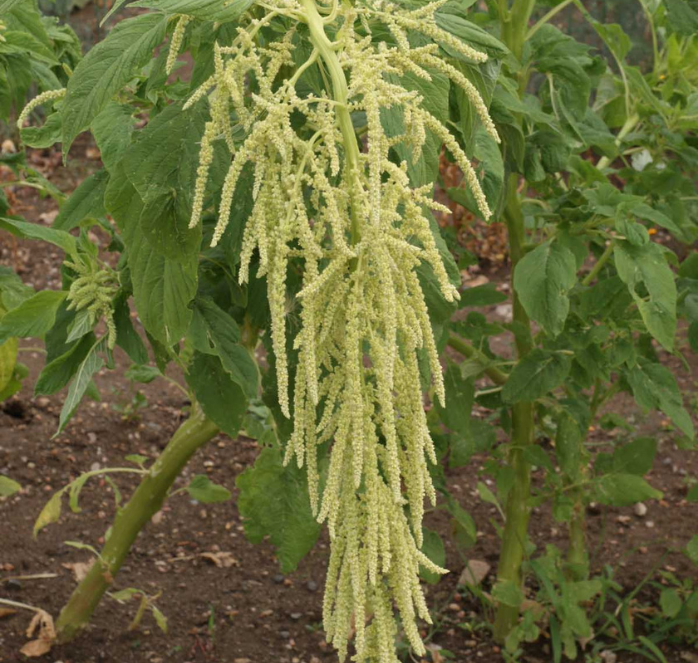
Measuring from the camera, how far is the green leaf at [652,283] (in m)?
2.16

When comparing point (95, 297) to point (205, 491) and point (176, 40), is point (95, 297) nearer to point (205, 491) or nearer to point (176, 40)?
point (176, 40)

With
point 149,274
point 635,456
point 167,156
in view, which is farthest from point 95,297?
point 635,456

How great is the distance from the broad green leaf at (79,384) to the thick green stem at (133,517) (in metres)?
0.56

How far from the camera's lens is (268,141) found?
123 centimetres

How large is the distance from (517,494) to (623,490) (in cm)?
27

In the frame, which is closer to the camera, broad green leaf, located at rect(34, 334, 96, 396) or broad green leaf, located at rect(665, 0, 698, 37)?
broad green leaf, located at rect(34, 334, 96, 396)

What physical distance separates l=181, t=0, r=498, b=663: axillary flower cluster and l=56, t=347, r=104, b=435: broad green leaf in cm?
62

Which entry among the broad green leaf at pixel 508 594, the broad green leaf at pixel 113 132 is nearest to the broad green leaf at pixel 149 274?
the broad green leaf at pixel 113 132

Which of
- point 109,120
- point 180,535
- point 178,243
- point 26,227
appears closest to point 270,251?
point 178,243

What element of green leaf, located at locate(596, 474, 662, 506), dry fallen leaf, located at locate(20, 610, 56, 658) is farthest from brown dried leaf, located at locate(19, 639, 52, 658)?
green leaf, located at locate(596, 474, 662, 506)

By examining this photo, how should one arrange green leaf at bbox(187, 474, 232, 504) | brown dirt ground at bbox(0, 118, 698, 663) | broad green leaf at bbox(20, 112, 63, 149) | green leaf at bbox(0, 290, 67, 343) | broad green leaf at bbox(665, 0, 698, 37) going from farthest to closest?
brown dirt ground at bbox(0, 118, 698, 663), green leaf at bbox(187, 474, 232, 504), broad green leaf at bbox(665, 0, 698, 37), broad green leaf at bbox(20, 112, 63, 149), green leaf at bbox(0, 290, 67, 343)

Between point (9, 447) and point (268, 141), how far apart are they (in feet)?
9.23

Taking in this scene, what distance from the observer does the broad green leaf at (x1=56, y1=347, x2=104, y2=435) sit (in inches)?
70.5

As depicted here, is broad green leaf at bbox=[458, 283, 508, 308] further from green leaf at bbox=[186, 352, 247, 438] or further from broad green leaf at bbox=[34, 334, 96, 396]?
broad green leaf at bbox=[34, 334, 96, 396]
